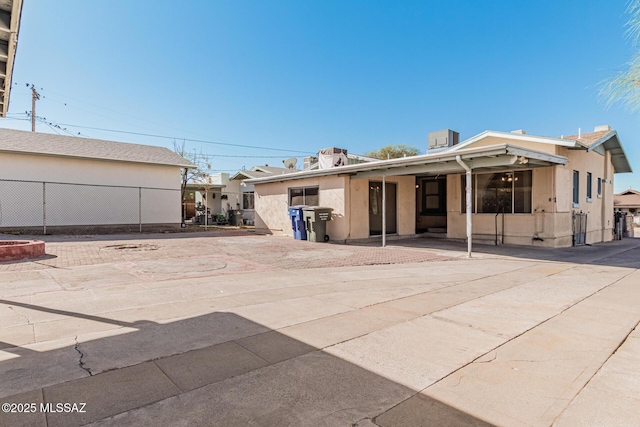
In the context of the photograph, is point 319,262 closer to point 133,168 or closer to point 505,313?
point 505,313

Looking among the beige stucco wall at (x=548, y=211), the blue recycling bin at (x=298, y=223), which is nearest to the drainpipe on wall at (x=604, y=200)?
the beige stucco wall at (x=548, y=211)

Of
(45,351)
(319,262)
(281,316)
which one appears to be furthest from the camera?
(319,262)

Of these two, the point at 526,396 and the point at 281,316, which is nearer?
the point at 526,396

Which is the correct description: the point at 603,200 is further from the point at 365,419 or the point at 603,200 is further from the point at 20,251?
the point at 20,251

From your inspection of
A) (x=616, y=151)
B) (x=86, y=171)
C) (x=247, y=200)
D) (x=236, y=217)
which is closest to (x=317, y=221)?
(x=236, y=217)

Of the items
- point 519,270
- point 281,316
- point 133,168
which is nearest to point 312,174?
point 519,270

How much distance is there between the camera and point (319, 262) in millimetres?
8344

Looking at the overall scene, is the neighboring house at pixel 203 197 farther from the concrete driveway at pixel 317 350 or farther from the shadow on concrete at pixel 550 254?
the concrete driveway at pixel 317 350

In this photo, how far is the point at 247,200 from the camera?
91.5 ft

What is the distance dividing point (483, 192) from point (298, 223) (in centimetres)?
755

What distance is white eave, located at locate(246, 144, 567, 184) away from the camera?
8594 mm

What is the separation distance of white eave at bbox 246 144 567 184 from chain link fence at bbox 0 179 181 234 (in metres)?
11.0

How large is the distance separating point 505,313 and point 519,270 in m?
3.66

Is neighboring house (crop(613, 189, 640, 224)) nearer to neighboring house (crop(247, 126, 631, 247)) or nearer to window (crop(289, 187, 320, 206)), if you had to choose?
neighboring house (crop(247, 126, 631, 247))
